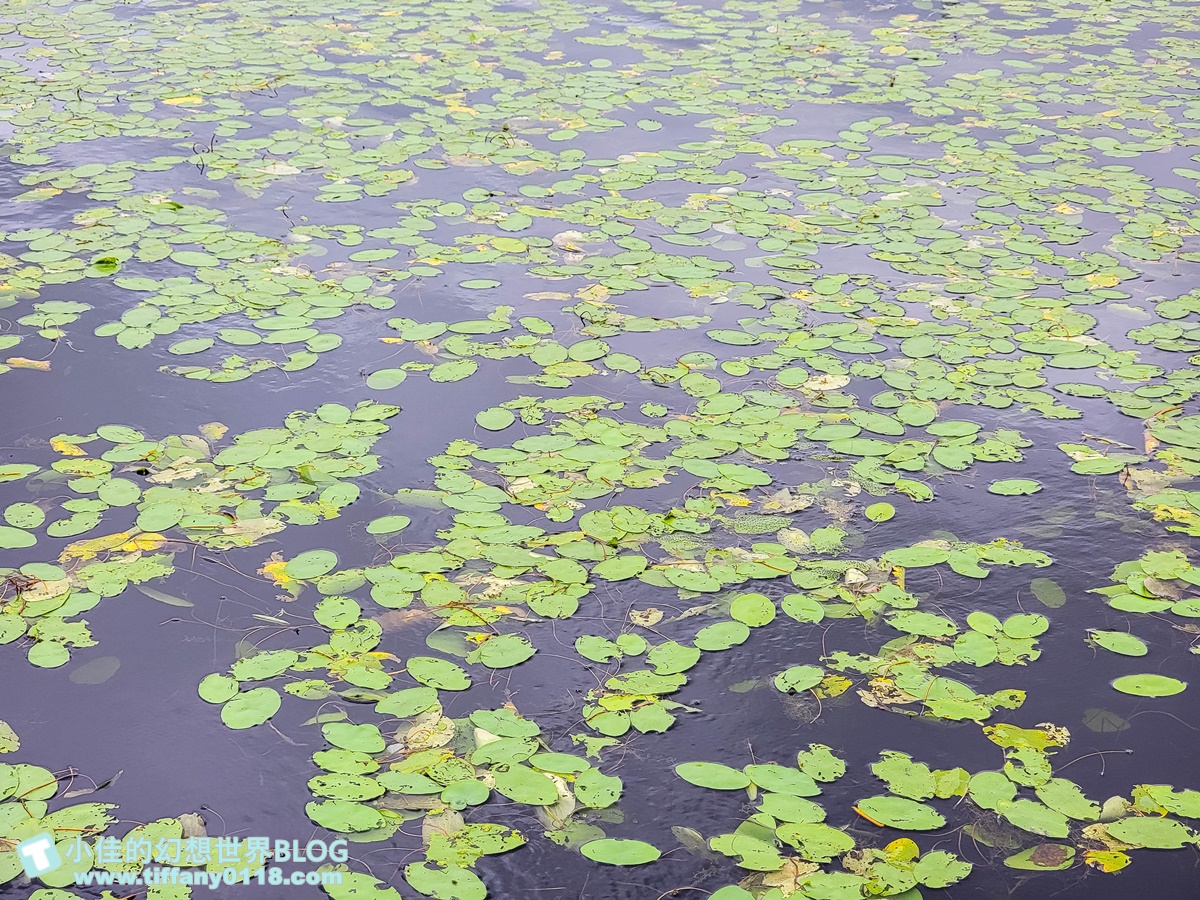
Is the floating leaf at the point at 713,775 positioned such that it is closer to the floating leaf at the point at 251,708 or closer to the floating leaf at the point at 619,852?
the floating leaf at the point at 619,852

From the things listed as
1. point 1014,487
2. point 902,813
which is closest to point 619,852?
point 902,813

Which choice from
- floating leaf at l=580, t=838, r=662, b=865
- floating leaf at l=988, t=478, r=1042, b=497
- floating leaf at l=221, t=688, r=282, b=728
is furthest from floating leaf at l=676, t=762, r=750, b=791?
floating leaf at l=988, t=478, r=1042, b=497

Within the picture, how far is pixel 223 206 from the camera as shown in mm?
4305

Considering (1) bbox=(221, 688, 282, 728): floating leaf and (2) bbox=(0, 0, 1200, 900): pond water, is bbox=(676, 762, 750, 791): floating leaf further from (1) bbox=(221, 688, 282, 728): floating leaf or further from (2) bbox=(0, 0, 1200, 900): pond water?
(1) bbox=(221, 688, 282, 728): floating leaf

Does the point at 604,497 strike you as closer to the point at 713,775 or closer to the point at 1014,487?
the point at 713,775

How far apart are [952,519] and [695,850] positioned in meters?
1.21

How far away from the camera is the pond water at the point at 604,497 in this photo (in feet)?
6.39

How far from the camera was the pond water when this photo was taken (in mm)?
1946

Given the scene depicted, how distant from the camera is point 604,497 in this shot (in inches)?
108

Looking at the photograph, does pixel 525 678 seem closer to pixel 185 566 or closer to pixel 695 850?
pixel 695 850

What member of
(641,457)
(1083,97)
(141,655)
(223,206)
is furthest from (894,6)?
(141,655)

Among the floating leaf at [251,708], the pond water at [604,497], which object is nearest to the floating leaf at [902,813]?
the pond water at [604,497]

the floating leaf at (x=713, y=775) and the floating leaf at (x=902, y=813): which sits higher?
the floating leaf at (x=713, y=775)

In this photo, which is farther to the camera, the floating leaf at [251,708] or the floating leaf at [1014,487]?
the floating leaf at [1014,487]
